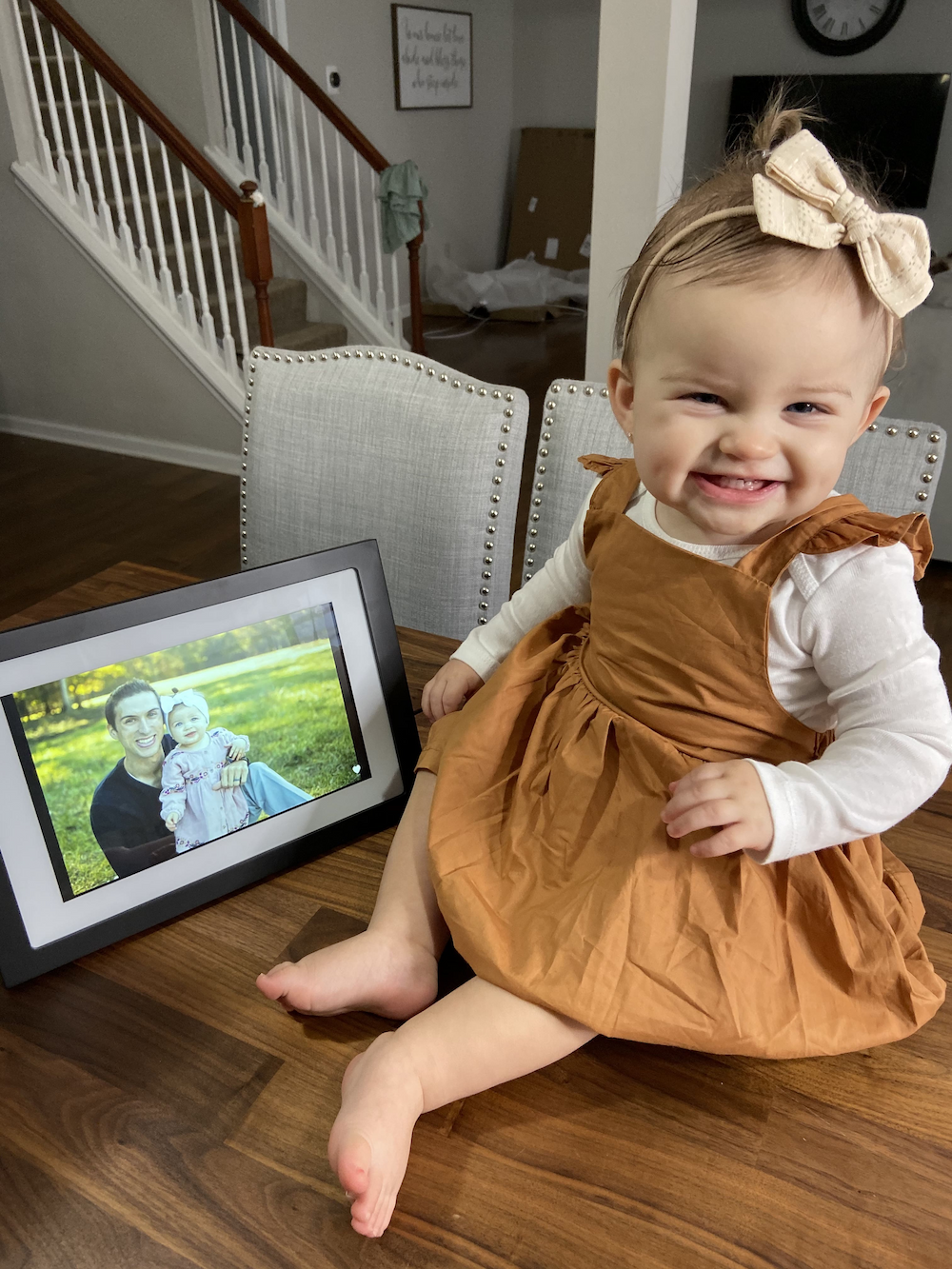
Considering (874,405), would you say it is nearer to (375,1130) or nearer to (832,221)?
(832,221)

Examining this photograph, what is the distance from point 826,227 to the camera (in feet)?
1.81

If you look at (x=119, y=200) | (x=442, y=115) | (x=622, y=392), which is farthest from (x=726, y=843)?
(x=442, y=115)

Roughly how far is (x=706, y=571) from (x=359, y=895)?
1.25ft

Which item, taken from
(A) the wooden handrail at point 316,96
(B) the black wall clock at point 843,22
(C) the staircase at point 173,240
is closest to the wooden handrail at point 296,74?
(A) the wooden handrail at point 316,96

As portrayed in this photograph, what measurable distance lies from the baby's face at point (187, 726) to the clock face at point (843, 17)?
618 cm

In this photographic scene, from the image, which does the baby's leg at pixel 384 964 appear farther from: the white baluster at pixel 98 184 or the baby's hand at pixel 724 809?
the white baluster at pixel 98 184

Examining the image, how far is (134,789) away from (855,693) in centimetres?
54

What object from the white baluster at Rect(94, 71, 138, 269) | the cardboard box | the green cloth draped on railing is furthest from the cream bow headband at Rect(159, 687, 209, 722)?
the cardboard box

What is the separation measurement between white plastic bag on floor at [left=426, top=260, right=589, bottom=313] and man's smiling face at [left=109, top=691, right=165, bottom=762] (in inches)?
216

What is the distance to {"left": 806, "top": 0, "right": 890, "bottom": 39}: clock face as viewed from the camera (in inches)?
203

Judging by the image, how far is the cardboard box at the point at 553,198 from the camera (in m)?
6.10

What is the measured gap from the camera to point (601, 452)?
1.10 m

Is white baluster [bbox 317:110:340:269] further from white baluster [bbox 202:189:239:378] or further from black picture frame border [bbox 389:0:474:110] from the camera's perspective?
black picture frame border [bbox 389:0:474:110]

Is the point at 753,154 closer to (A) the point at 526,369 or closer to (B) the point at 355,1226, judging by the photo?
(B) the point at 355,1226
